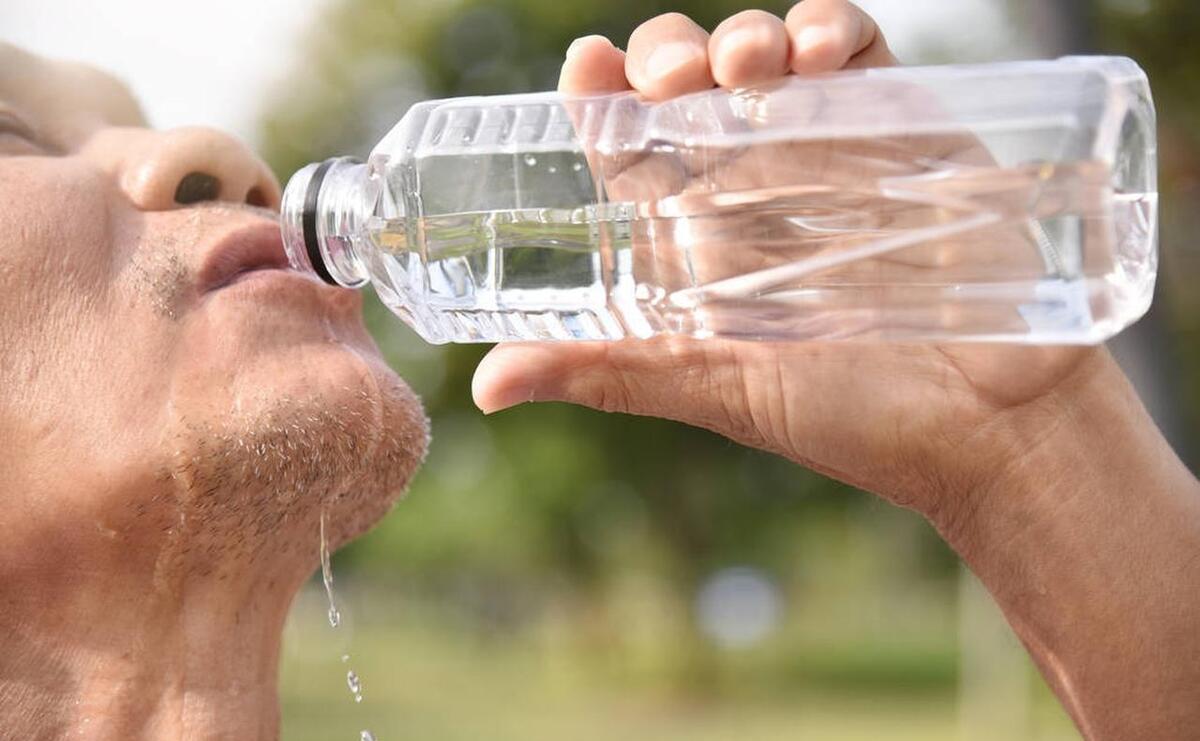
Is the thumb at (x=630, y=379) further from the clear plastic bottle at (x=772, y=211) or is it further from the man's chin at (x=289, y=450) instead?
the man's chin at (x=289, y=450)

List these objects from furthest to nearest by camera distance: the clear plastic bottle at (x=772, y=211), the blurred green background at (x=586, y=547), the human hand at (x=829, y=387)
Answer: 1. the blurred green background at (x=586, y=547)
2. the human hand at (x=829, y=387)
3. the clear plastic bottle at (x=772, y=211)

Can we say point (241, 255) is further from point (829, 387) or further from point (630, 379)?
point (829, 387)

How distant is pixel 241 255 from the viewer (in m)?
1.70

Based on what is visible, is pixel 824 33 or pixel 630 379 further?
pixel 630 379

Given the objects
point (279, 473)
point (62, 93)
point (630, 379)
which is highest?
point (62, 93)

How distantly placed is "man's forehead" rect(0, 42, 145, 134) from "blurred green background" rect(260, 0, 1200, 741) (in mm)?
11354

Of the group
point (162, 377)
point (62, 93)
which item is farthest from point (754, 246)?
point (62, 93)

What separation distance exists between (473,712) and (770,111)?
51.3 feet

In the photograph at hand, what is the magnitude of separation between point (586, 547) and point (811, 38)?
16.1 meters

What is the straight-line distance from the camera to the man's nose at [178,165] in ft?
5.57

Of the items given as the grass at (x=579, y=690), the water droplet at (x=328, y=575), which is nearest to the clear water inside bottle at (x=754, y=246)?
the water droplet at (x=328, y=575)

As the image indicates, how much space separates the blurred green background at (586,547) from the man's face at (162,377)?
11415 mm

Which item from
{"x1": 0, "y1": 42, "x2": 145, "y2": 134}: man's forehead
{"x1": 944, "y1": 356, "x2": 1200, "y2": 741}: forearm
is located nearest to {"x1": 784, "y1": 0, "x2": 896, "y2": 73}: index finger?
{"x1": 944, "y1": 356, "x2": 1200, "y2": 741}: forearm

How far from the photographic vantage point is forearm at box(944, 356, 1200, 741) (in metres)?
1.53
